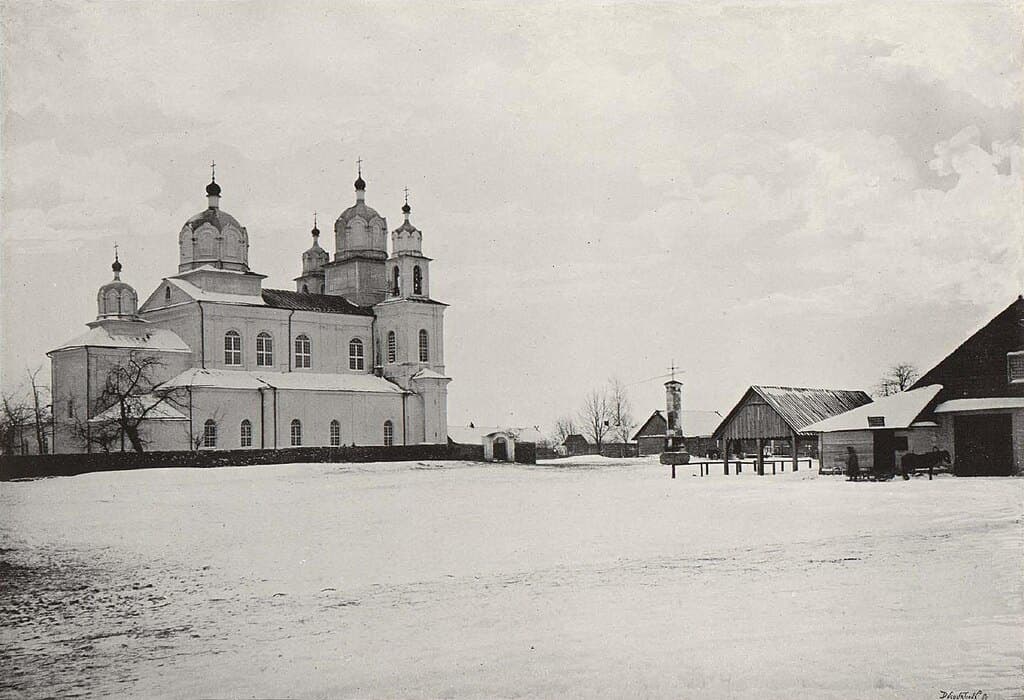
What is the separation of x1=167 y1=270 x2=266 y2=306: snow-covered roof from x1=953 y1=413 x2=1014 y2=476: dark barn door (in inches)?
325

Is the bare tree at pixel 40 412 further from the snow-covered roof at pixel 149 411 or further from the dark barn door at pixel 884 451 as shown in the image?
the dark barn door at pixel 884 451

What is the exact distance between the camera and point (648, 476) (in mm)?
14906

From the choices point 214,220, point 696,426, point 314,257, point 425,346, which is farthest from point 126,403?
point 696,426

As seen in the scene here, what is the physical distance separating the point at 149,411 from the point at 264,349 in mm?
5036

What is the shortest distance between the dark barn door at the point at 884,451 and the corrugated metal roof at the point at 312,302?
7.10m

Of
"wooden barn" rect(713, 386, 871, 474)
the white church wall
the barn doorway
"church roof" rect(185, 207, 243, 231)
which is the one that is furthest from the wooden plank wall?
"church roof" rect(185, 207, 243, 231)

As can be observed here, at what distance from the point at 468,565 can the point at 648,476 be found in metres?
8.16

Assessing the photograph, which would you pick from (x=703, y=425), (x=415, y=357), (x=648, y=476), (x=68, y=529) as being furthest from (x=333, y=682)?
(x=415, y=357)

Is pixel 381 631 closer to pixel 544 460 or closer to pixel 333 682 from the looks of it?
pixel 333 682

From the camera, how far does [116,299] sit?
25.7 feet

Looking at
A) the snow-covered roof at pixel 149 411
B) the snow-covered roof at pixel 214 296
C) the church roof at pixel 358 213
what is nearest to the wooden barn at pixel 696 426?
the church roof at pixel 358 213

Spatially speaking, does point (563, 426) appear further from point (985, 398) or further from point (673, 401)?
point (985, 398)

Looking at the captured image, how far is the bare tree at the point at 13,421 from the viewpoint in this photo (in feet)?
22.4

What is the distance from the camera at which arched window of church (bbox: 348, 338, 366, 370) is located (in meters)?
18.9
